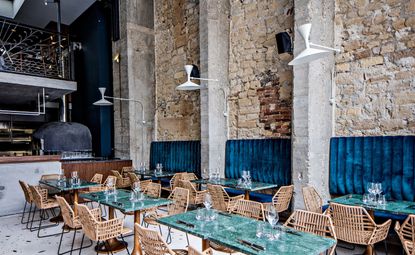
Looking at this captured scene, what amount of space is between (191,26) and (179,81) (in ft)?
4.59

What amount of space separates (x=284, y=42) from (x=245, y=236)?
371 cm

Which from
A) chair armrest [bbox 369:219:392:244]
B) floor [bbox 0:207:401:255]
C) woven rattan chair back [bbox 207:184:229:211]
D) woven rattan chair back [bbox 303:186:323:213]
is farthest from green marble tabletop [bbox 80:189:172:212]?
chair armrest [bbox 369:219:392:244]

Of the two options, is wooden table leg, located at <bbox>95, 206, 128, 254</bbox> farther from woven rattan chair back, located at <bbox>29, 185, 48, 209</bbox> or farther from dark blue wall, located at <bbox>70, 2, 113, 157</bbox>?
dark blue wall, located at <bbox>70, 2, 113, 157</bbox>

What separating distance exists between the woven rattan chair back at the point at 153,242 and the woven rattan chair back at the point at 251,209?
116cm

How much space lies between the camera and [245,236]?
2.25 meters

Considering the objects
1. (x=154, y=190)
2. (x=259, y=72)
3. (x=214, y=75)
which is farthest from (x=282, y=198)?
(x=214, y=75)

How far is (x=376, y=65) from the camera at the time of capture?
14.0 feet

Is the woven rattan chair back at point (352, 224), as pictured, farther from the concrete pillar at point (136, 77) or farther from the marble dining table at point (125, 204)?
the concrete pillar at point (136, 77)

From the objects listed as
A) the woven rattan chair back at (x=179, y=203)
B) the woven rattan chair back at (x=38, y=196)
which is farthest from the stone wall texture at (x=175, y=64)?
the woven rattan chair back at (x=38, y=196)

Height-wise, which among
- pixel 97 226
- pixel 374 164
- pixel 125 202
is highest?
pixel 374 164

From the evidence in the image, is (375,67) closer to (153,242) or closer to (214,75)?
(214,75)

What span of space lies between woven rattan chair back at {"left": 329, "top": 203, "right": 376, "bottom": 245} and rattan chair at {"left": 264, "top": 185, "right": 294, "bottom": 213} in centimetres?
120

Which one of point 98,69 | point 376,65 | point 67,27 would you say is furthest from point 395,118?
point 67,27

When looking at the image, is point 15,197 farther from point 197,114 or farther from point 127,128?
point 197,114
